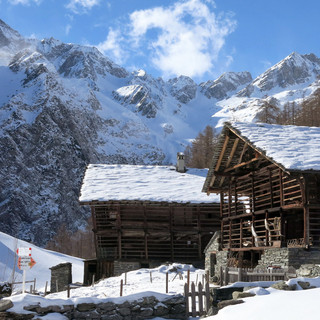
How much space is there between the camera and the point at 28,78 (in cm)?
17850

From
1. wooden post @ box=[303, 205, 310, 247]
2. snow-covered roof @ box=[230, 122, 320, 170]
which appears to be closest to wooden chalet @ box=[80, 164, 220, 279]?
snow-covered roof @ box=[230, 122, 320, 170]

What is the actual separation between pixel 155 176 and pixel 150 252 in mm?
6077

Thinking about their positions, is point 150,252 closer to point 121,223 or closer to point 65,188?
point 121,223

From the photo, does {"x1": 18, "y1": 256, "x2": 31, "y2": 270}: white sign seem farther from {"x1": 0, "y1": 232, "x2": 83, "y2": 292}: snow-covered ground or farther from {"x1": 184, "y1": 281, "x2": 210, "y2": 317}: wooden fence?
{"x1": 0, "y1": 232, "x2": 83, "y2": 292}: snow-covered ground

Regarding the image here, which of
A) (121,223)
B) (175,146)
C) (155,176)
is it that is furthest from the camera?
(175,146)

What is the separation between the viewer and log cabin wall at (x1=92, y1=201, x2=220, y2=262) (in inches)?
1229

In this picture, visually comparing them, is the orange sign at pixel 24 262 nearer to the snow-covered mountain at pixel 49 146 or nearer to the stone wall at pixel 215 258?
the stone wall at pixel 215 258

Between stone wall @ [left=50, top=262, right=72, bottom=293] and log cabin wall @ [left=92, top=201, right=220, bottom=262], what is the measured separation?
103 inches

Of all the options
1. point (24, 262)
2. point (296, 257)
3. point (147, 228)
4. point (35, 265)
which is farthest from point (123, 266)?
point (24, 262)

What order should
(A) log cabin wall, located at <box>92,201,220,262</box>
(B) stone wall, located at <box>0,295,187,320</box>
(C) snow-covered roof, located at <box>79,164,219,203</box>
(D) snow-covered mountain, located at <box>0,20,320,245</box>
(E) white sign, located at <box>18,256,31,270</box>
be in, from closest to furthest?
(B) stone wall, located at <box>0,295,187,320</box> < (E) white sign, located at <box>18,256,31,270</box> < (C) snow-covered roof, located at <box>79,164,219,203</box> < (A) log cabin wall, located at <box>92,201,220,262</box> < (D) snow-covered mountain, located at <box>0,20,320,245</box>

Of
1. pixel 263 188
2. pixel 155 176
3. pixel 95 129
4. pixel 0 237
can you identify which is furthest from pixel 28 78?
pixel 263 188

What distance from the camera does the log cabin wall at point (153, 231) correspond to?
31219 millimetres

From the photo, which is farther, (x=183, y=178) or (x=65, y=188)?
(x=65, y=188)

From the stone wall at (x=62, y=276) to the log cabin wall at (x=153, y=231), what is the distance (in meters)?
2.62
